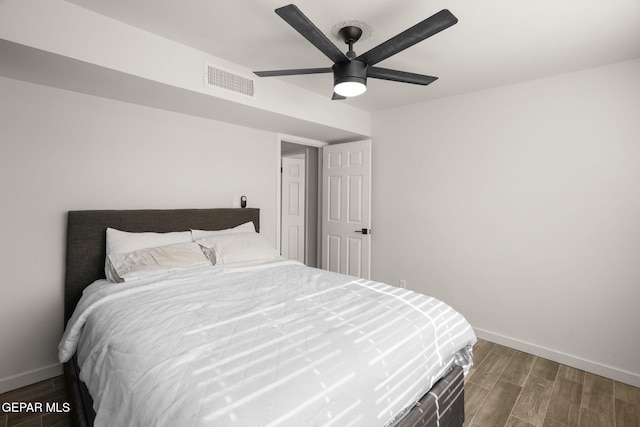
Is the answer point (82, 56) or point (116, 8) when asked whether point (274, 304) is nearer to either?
point (82, 56)

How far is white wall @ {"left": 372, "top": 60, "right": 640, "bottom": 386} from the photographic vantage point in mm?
2381

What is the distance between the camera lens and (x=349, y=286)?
2076mm

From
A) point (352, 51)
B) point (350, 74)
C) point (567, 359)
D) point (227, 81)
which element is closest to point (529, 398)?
point (567, 359)

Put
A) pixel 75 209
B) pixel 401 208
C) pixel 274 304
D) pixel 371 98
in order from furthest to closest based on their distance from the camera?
pixel 401 208
pixel 371 98
pixel 75 209
pixel 274 304

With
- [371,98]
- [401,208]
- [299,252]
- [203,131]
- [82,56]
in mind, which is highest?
[371,98]

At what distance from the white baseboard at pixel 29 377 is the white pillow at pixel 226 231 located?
4.50 feet

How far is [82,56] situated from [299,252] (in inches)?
137

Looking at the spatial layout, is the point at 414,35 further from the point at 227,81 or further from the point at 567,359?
the point at 567,359

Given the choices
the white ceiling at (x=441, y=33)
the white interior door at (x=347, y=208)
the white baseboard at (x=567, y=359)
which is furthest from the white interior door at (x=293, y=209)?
the white baseboard at (x=567, y=359)

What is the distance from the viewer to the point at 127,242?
7.64 feet

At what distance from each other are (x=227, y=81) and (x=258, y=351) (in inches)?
84.2

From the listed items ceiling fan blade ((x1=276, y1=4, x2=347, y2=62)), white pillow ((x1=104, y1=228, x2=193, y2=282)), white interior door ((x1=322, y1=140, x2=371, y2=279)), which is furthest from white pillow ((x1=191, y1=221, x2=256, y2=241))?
ceiling fan blade ((x1=276, y1=4, x2=347, y2=62))

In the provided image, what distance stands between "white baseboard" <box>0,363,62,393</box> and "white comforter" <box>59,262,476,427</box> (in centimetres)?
77

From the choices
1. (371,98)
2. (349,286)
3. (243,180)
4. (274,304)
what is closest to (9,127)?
(243,180)
